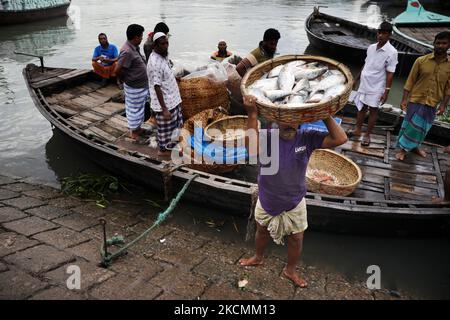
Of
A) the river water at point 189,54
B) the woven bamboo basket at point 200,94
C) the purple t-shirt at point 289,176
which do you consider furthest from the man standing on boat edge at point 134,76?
the purple t-shirt at point 289,176

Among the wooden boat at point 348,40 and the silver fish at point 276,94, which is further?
the wooden boat at point 348,40

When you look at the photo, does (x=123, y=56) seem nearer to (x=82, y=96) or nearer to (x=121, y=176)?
(x=121, y=176)

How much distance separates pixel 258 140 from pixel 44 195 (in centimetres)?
385

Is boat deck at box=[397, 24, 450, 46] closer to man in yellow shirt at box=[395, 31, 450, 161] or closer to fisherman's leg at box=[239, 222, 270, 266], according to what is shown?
man in yellow shirt at box=[395, 31, 450, 161]

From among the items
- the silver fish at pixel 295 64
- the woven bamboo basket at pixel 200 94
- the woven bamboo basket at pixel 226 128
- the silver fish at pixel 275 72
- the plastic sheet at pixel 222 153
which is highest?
the silver fish at pixel 295 64

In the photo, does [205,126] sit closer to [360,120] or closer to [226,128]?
[226,128]

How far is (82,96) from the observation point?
7.57m

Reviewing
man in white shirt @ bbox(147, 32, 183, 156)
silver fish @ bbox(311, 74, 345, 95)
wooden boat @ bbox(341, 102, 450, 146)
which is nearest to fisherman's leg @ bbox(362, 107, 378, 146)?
wooden boat @ bbox(341, 102, 450, 146)

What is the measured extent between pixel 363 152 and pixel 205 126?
244 cm

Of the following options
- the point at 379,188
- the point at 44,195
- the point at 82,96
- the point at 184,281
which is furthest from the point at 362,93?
the point at 82,96

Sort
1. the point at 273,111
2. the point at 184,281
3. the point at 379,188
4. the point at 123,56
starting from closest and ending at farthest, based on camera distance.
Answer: the point at 273,111
the point at 184,281
the point at 379,188
the point at 123,56

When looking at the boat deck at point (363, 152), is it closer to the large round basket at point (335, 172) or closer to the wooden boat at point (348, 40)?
the large round basket at point (335, 172)

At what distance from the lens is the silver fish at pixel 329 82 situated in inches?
107

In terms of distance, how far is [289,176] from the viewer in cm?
274
